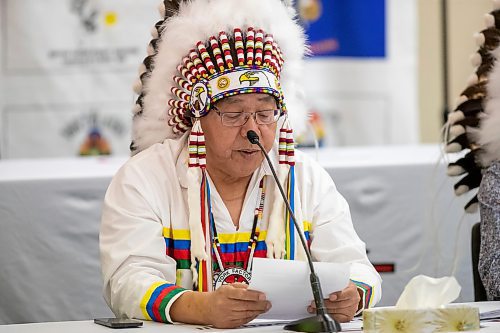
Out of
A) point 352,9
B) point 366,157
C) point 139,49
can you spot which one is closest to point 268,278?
point 366,157

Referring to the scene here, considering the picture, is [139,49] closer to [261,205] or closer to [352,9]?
[352,9]

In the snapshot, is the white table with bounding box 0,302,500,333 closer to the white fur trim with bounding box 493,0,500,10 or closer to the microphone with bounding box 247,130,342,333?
the microphone with bounding box 247,130,342,333

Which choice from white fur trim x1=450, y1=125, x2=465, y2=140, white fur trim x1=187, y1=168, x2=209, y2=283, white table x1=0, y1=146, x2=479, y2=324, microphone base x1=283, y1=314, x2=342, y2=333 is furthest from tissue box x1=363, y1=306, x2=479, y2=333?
white table x1=0, y1=146, x2=479, y2=324

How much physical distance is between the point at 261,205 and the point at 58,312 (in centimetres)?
103

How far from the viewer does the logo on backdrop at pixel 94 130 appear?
16.5ft

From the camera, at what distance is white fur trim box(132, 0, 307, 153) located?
2.37m

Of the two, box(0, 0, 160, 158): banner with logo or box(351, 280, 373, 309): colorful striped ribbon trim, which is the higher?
box(0, 0, 160, 158): banner with logo

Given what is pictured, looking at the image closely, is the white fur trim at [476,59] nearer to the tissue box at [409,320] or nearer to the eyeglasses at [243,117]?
the eyeglasses at [243,117]

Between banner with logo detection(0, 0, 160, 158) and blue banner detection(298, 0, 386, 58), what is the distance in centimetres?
94

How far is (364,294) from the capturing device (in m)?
2.19

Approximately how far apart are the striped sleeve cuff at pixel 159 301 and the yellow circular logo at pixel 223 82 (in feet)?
1.69

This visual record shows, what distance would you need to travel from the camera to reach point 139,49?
499cm

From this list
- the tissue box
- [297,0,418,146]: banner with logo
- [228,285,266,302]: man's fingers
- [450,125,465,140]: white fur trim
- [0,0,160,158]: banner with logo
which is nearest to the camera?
the tissue box

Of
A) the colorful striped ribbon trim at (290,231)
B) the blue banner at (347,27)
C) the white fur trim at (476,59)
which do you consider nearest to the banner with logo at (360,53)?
the blue banner at (347,27)
